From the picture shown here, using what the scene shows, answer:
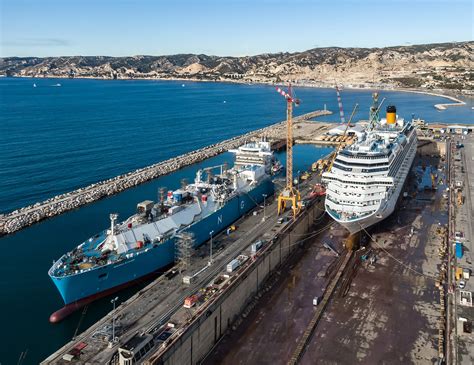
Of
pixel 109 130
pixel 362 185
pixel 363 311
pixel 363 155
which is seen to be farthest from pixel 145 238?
pixel 109 130

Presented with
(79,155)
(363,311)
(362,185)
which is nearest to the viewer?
Result: (363,311)

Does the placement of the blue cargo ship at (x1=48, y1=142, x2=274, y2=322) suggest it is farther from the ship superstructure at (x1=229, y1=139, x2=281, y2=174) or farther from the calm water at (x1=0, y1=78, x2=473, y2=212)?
the calm water at (x1=0, y1=78, x2=473, y2=212)

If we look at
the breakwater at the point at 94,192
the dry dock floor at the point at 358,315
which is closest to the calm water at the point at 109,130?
the breakwater at the point at 94,192

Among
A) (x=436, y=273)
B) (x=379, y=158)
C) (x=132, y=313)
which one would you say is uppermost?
(x=379, y=158)

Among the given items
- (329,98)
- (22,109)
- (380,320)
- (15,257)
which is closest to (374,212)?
(380,320)

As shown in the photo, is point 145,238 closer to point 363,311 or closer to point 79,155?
point 363,311

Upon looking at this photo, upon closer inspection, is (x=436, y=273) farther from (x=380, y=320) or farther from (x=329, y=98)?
(x=329, y=98)

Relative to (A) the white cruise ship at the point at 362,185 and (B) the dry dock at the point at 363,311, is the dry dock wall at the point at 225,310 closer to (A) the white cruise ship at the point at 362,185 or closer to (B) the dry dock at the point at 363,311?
(B) the dry dock at the point at 363,311
